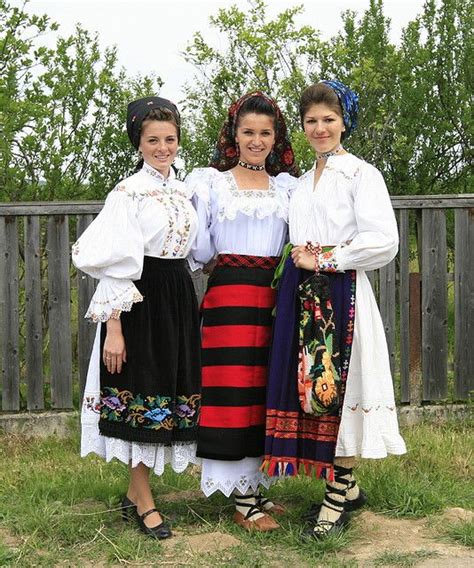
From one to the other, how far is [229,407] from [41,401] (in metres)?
2.26

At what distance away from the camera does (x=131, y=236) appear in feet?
12.3

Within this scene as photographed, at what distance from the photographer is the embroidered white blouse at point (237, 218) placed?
3.99 m

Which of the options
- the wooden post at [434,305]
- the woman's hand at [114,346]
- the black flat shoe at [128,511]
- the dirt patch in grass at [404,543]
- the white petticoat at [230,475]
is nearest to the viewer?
the dirt patch in grass at [404,543]

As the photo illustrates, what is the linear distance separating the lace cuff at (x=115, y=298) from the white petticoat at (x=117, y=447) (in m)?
0.17

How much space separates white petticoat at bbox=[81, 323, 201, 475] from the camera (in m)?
3.93

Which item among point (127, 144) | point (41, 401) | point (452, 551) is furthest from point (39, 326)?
point (452, 551)

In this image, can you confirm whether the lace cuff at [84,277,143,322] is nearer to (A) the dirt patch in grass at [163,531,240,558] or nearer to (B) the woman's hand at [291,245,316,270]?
(B) the woman's hand at [291,245,316,270]

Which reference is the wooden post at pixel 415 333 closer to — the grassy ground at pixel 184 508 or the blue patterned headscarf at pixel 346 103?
the grassy ground at pixel 184 508

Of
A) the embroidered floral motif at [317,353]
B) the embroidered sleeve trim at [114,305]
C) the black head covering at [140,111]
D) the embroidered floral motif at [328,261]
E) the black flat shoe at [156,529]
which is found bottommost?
the black flat shoe at [156,529]

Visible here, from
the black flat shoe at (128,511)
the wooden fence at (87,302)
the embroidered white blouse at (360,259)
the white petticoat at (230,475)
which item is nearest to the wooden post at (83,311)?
the wooden fence at (87,302)

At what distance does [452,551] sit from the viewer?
3811 millimetres

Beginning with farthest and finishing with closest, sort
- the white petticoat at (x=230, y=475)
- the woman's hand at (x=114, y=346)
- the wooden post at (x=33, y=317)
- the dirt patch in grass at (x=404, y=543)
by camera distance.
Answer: the wooden post at (x=33, y=317)
the white petticoat at (x=230, y=475)
the woman's hand at (x=114, y=346)
the dirt patch in grass at (x=404, y=543)

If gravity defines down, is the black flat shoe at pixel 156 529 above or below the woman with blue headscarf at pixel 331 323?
below

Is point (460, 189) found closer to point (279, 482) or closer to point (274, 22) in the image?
point (274, 22)
